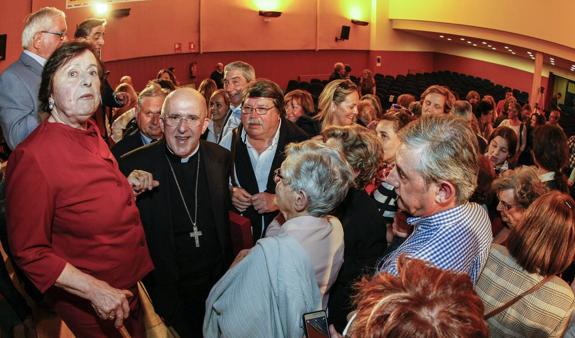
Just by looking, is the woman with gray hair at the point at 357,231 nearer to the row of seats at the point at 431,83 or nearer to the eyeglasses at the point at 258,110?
the eyeglasses at the point at 258,110

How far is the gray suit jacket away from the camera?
3104 millimetres

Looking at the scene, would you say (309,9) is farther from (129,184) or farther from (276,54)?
(129,184)

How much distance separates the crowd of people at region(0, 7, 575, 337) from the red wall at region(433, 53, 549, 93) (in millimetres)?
16219

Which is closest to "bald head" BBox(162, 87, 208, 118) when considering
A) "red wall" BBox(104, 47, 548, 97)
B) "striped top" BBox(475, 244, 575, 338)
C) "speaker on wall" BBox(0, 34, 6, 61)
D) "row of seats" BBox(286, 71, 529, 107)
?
"striped top" BBox(475, 244, 575, 338)

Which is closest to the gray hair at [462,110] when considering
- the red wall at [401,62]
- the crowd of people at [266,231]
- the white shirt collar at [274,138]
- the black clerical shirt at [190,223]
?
the crowd of people at [266,231]

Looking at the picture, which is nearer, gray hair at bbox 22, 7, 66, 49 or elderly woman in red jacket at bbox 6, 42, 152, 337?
elderly woman in red jacket at bbox 6, 42, 152, 337

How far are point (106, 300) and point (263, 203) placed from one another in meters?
1.28

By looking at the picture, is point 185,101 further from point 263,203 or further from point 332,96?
point 332,96

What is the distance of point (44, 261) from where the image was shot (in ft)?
7.07

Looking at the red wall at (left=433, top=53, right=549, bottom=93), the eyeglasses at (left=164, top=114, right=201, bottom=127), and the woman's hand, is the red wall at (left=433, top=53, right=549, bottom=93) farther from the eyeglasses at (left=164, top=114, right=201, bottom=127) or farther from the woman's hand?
the woman's hand

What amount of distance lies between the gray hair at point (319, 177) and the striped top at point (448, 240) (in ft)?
1.15

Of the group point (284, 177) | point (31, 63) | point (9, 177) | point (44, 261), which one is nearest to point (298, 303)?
point (284, 177)

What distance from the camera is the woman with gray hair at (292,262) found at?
6.70 ft

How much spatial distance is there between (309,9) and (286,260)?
1494 centimetres
